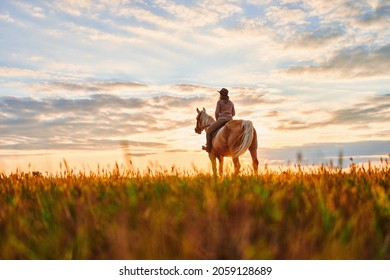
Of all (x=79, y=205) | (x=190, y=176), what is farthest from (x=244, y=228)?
(x=190, y=176)

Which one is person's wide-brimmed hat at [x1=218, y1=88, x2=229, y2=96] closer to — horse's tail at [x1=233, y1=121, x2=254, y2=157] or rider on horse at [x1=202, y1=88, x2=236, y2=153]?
rider on horse at [x1=202, y1=88, x2=236, y2=153]

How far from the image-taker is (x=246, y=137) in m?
15.1

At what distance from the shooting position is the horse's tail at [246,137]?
15.1m

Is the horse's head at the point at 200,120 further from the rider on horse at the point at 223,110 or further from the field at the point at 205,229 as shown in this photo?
the field at the point at 205,229

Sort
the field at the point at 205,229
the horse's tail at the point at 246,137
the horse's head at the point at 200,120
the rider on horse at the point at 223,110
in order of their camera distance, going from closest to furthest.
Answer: the field at the point at 205,229, the horse's tail at the point at 246,137, the rider on horse at the point at 223,110, the horse's head at the point at 200,120

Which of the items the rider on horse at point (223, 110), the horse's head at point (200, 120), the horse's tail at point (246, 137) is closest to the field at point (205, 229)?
the horse's tail at point (246, 137)

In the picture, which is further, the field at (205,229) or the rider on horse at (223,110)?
the rider on horse at (223,110)

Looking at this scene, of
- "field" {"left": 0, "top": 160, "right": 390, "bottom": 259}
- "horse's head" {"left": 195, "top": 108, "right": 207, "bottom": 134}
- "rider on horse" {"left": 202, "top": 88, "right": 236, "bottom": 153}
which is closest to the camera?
"field" {"left": 0, "top": 160, "right": 390, "bottom": 259}

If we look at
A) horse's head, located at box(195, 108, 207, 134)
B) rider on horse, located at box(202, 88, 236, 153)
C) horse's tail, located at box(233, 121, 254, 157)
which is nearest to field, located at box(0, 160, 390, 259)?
horse's tail, located at box(233, 121, 254, 157)

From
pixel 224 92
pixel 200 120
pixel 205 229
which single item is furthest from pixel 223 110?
pixel 205 229

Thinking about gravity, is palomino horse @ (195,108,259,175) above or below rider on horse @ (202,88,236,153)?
below

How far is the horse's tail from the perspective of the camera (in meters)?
15.1

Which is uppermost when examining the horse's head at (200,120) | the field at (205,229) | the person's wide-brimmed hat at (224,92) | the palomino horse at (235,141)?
the person's wide-brimmed hat at (224,92)

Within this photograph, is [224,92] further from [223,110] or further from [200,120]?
[200,120]
